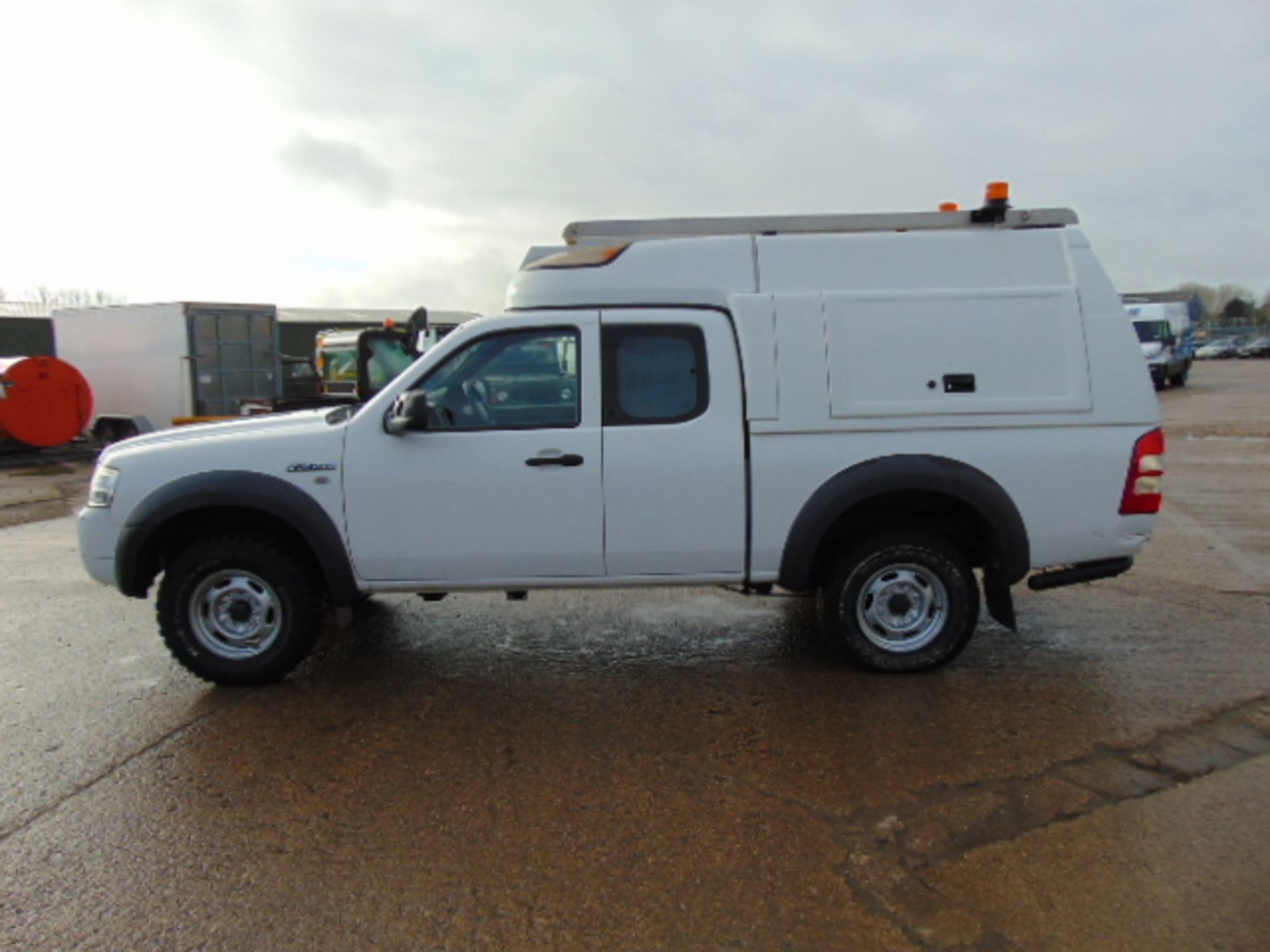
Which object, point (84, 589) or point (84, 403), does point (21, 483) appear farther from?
point (84, 589)

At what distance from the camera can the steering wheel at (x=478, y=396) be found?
488 centimetres

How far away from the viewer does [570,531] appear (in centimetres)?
482

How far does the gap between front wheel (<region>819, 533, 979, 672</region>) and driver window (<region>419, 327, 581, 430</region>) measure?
1.77 meters

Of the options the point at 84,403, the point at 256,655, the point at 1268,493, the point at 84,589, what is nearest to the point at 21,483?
the point at 84,403

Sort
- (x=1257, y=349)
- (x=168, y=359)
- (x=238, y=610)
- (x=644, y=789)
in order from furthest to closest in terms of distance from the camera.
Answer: (x=1257, y=349) → (x=168, y=359) → (x=238, y=610) → (x=644, y=789)

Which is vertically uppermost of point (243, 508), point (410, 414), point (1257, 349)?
point (1257, 349)

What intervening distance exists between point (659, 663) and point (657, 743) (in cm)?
112

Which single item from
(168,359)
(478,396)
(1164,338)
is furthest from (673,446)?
(1164,338)

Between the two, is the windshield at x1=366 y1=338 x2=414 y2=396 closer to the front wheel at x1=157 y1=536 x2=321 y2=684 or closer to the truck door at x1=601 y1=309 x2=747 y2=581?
the front wheel at x1=157 y1=536 x2=321 y2=684

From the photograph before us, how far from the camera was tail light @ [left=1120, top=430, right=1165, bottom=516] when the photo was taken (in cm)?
480

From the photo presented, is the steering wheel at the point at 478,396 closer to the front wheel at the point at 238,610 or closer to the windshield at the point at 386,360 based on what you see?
the front wheel at the point at 238,610

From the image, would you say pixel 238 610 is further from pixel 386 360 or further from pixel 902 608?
pixel 386 360

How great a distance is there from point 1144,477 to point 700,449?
228 centimetres

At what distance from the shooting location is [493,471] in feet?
15.7
